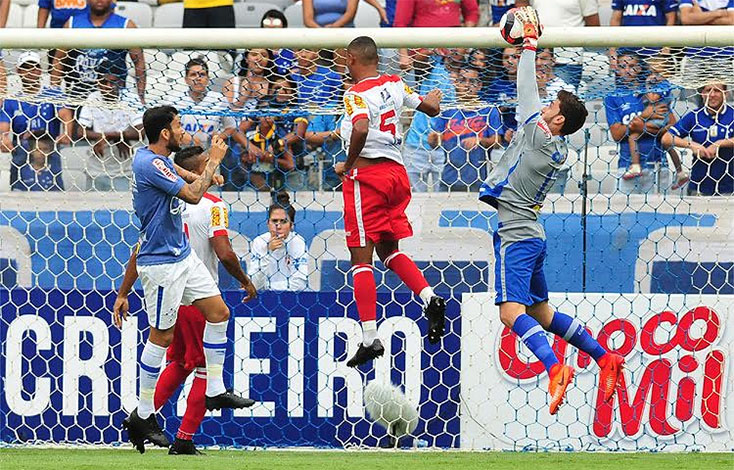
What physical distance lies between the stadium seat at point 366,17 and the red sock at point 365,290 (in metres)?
5.16

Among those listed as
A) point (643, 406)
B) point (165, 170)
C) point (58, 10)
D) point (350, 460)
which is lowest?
point (643, 406)

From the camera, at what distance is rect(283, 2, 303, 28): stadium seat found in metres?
12.9

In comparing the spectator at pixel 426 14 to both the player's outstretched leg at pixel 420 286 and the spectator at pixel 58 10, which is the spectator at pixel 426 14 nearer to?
the spectator at pixel 58 10

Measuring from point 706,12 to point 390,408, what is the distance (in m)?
4.79

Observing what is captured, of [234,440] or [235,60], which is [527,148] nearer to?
[235,60]

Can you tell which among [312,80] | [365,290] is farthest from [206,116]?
[365,290]

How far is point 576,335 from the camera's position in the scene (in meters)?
7.69

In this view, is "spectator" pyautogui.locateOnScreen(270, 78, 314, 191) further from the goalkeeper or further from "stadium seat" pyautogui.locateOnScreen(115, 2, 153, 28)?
"stadium seat" pyautogui.locateOnScreen(115, 2, 153, 28)

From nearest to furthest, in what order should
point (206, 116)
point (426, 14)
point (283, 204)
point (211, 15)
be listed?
point (283, 204), point (206, 116), point (426, 14), point (211, 15)

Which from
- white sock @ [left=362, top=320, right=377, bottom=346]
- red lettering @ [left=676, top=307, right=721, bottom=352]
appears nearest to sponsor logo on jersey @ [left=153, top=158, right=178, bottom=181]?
white sock @ [left=362, top=320, right=377, bottom=346]

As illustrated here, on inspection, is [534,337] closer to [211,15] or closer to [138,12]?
[211,15]

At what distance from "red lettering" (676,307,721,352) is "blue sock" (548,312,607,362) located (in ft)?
5.53

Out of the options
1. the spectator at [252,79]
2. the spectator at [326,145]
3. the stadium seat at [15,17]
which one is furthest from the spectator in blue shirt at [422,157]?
the stadium seat at [15,17]

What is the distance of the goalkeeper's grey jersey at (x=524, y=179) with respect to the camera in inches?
298
